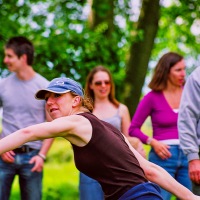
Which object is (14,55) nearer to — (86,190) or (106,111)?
(106,111)

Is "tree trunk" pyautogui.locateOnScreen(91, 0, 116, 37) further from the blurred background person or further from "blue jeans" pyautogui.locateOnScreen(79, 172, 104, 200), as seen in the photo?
"blue jeans" pyautogui.locateOnScreen(79, 172, 104, 200)

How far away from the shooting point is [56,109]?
4.17 meters

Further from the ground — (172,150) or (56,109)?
(56,109)

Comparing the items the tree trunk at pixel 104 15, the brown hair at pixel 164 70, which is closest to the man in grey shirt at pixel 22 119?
the brown hair at pixel 164 70

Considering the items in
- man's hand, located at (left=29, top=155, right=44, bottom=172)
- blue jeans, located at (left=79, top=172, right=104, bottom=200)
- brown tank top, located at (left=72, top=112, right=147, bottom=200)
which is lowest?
blue jeans, located at (left=79, top=172, right=104, bottom=200)

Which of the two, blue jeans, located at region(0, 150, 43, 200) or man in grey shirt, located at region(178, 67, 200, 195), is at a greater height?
man in grey shirt, located at region(178, 67, 200, 195)

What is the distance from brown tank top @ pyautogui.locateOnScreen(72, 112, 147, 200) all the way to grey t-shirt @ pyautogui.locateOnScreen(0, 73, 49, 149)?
258 cm

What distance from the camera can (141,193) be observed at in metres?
3.86

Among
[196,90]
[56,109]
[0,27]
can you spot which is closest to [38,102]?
[196,90]

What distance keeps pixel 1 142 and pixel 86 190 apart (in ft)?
9.13

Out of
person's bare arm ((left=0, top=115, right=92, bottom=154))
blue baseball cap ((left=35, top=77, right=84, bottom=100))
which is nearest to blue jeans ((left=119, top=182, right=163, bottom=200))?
person's bare arm ((left=0, top=115, right=92, bottom=154))

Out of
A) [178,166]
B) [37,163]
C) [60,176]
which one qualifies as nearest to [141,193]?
[178,166]

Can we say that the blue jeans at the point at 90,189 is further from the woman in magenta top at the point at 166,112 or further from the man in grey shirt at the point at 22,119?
the woman in magenta top at the point at 166,112

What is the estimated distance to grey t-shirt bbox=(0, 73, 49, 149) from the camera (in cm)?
648
